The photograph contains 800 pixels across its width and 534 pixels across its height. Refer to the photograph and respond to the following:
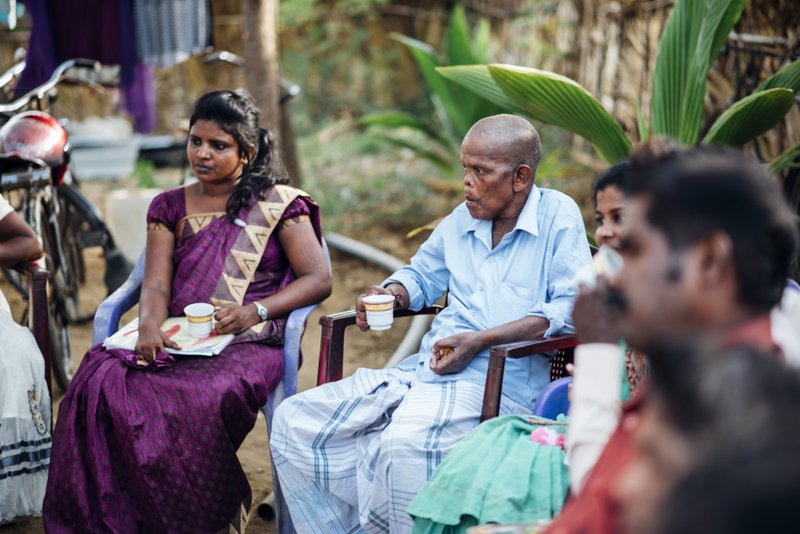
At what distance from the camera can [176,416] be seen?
114 inches

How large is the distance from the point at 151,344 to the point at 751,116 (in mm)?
2507

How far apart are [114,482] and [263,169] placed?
1.27 m

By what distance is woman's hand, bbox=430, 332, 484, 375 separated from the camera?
278cm

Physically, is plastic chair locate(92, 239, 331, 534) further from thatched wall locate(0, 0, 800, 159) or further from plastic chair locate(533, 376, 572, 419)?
thatched wall locate(0, 0, 800, 159)

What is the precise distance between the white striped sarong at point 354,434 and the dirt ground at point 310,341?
0.58 meters

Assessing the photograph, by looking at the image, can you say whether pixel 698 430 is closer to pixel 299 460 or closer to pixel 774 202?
pixel 774 202

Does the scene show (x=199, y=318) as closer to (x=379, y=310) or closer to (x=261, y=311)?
(x=261, y=311)

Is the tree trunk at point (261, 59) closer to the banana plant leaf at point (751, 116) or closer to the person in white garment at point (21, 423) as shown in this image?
the person in white garment at point (21, 423)

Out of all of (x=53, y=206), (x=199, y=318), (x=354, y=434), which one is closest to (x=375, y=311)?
(x=354, y=434)

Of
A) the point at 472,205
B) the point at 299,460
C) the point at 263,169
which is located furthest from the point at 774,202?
the point at 263,169

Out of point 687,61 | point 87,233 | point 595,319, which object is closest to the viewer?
point 595,319

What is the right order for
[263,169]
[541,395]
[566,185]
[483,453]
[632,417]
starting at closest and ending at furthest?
[632,417] → [483,453] → [541,395] → [263,169] → [566,185]

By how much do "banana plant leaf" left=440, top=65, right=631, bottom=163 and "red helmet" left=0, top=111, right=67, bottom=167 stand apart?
1969 millimetres

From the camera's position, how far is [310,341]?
17.8ft
